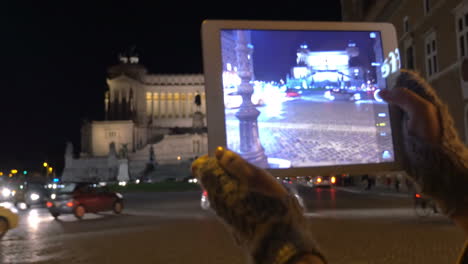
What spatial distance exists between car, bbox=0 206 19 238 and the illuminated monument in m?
53.5

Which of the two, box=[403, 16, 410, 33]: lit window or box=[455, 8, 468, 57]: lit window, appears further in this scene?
box=[403, 16, 410, 33]: lit window

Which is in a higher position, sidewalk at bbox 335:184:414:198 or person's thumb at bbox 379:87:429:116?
person's thumb at bbox 379:87:429:116

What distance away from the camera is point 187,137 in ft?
251

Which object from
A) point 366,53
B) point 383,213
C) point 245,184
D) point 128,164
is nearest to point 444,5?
point 383,213

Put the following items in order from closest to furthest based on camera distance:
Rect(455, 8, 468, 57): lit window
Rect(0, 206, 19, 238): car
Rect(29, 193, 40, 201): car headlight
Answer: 1. Rect(0, 206, 19, 238): car
2. Rect(455, 8, 468, 57): lit window
3. Rect(29, 193, 40, 201): car headlight

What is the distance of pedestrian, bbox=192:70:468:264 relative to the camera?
1.16 meters

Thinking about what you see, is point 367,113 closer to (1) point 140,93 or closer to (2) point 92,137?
(2) point 92,137

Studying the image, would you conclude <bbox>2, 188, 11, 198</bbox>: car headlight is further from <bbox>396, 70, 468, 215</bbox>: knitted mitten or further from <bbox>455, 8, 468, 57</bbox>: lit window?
<bbox>396, 70, 468, 215</bbox>: knitted mitten

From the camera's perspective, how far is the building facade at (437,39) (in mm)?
18625

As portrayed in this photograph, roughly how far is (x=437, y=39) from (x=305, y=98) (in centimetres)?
2141

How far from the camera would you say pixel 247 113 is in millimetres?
2168

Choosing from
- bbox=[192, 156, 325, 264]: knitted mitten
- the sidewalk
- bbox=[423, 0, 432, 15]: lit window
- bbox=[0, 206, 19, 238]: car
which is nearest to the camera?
bbox=[192, 156, 325, 264]: knitted mitten

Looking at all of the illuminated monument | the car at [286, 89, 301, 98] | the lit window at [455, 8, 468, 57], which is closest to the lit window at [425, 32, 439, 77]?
the lit window at [455, 8, 468, 57]

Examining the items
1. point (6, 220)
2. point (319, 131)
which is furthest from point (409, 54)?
point (319, 131)
